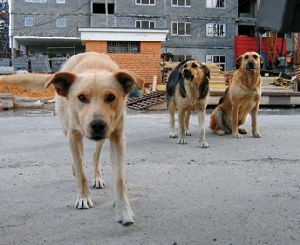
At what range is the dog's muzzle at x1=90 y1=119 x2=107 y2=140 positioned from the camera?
323cm

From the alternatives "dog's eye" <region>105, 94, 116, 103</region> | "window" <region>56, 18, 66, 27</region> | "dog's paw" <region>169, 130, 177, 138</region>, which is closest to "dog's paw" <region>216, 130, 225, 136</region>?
"dog's paw" <region>169, 130, 177, 138</region>

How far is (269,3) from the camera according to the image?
2.07m

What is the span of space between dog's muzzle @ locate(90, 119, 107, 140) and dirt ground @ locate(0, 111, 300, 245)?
0.60m

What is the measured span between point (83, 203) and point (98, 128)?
0.81 meters

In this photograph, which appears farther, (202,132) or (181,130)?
(181,130)

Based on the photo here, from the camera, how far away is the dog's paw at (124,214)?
3.41 meters

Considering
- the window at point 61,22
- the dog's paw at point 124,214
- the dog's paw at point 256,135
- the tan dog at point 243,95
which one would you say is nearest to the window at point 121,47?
the tan dog at point 243,95

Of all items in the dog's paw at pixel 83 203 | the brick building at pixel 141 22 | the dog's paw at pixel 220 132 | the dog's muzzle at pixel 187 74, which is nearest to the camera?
the dog's paw at pixel 83 203

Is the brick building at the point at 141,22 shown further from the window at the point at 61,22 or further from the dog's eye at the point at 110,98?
the dog's eye at the point at 110,98

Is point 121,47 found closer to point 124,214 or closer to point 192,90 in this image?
point 192,90

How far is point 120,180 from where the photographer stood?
3.66m

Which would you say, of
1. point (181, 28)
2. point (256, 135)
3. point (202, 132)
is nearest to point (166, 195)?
point (202, 132)

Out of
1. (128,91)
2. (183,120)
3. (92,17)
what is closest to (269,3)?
(128,91)

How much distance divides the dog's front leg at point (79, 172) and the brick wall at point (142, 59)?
20058 mm
